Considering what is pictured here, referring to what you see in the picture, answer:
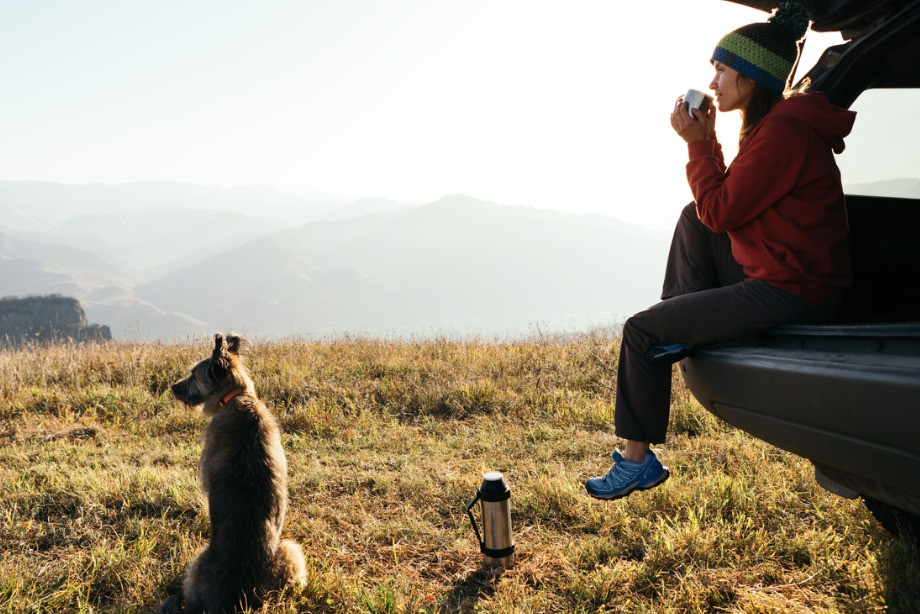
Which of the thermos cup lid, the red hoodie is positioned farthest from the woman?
the thermos cup lid

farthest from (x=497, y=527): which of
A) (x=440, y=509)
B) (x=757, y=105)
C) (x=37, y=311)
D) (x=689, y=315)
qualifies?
(x=37, y=311)

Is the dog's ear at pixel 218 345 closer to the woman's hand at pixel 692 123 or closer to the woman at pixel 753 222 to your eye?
A: the woman at pixel 753 222

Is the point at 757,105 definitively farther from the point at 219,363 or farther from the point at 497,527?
the point at 219,363

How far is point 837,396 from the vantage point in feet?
5.86

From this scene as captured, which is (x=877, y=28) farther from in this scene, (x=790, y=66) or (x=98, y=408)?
(x=98, y=408)

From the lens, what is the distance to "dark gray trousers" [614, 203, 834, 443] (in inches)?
94.8

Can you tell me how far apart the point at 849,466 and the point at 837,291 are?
92cm

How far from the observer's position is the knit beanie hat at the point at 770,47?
8.31ft

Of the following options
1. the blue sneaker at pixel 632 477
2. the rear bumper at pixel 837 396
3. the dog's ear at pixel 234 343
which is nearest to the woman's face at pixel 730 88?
the rear bumper at pixel 837 396

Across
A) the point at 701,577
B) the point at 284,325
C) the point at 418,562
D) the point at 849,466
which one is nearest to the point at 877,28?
the point at 849,466

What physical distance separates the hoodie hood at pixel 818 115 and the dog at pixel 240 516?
2.92 metres

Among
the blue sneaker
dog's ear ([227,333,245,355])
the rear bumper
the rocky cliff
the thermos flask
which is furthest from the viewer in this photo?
the rocky cliff

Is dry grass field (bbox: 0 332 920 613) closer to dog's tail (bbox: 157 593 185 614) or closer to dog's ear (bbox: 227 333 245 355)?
dog's tail (bbox: 157 593 185 614)

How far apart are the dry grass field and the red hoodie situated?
1513mm
